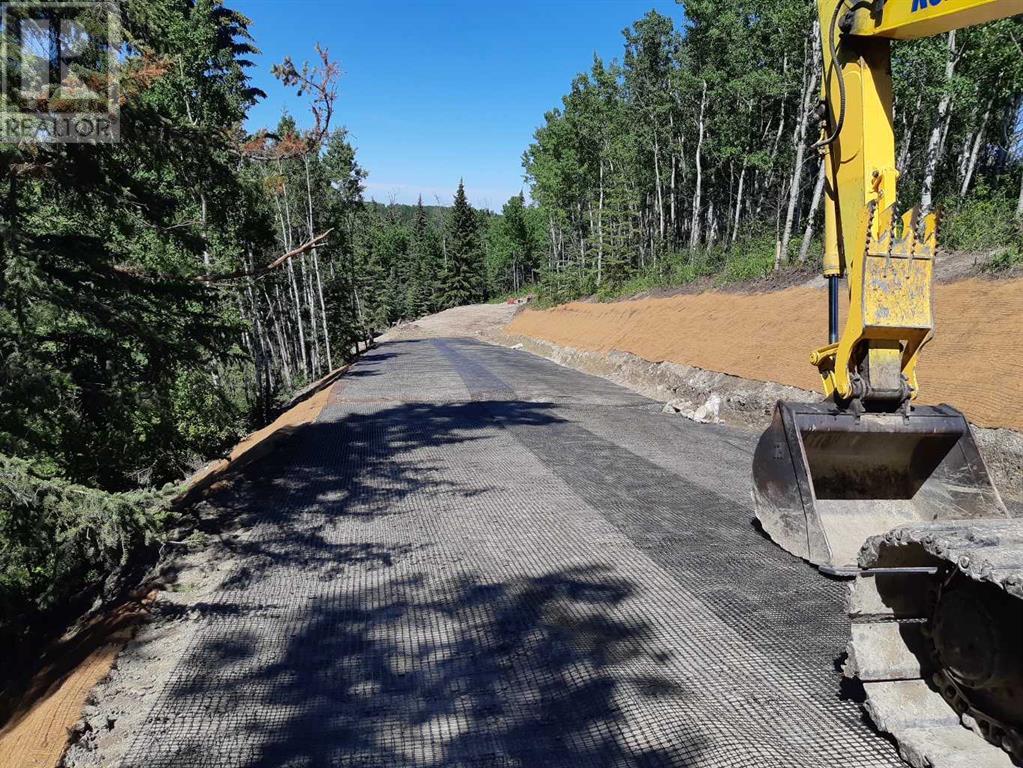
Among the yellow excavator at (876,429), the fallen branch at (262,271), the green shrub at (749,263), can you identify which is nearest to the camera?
the yellow excavator at (876,429)

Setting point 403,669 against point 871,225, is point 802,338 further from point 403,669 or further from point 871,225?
point 403,669

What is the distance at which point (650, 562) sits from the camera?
4160mm

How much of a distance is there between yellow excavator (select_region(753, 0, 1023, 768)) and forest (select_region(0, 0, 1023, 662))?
12.5ft

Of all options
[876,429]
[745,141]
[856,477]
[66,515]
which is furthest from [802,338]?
[745,141]

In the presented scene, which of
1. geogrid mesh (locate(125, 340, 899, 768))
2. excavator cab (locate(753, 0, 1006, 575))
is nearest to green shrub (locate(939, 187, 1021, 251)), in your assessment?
geogrid mesh (locate(125, 340, 899, 768))

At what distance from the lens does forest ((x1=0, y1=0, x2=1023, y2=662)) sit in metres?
4.43

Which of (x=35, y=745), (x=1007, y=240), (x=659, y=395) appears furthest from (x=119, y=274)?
(x=1007, y=240)

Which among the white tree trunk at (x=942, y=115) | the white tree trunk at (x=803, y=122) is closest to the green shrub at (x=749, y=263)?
the white tree trunk at (x=803, y=122)

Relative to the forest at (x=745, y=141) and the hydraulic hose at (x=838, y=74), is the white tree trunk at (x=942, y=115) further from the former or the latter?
the hydraulic hose at (x=838, y=74)

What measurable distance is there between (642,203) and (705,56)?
12.2m

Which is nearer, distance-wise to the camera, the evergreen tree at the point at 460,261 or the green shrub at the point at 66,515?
the green shrub at the point at 66,515

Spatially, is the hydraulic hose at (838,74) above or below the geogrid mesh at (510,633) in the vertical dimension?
above

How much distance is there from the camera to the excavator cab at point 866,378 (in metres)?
3.71

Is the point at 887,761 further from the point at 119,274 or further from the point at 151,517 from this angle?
the point at 119,274
